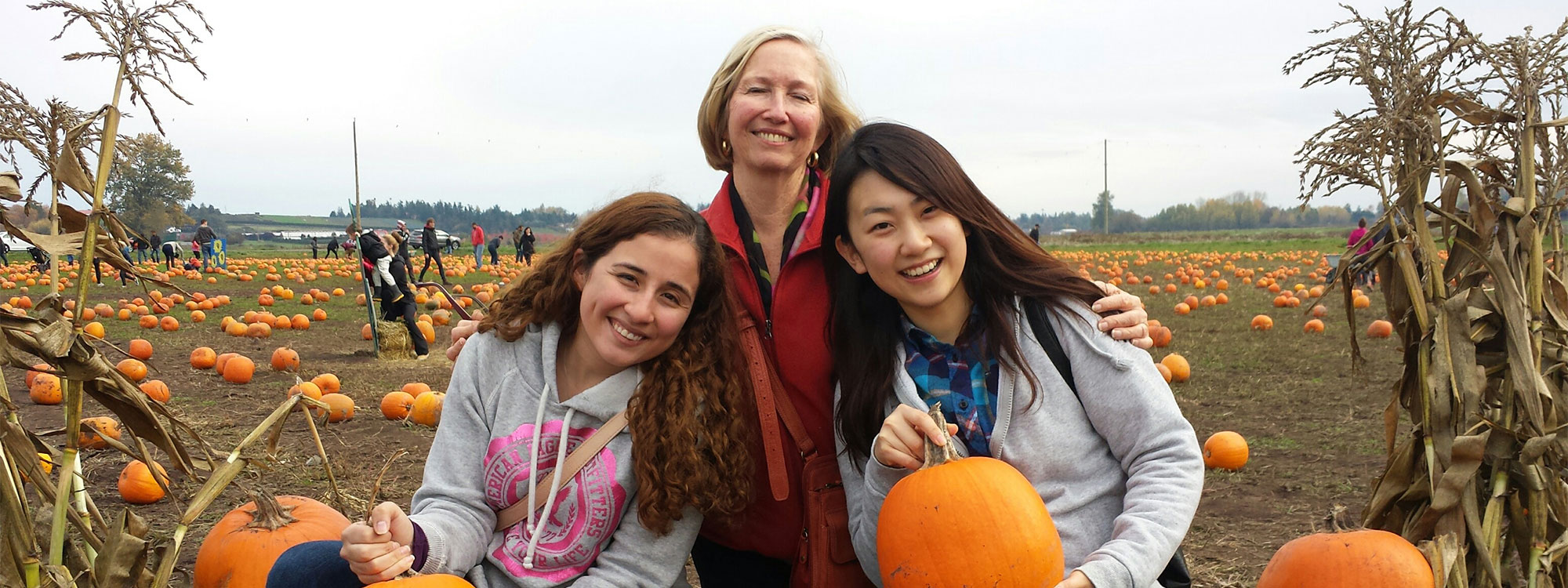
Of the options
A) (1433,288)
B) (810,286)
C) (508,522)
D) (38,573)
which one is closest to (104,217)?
(38,573)

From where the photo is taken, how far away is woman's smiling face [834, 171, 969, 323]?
2.36 m

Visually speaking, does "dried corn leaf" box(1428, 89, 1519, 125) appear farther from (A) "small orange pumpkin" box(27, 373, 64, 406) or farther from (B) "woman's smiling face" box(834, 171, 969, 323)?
(A) "small orange pumpkin" box(27, 373, 64, 406)

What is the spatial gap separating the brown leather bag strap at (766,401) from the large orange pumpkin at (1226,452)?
3284mm

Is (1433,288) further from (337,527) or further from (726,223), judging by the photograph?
(337,527)

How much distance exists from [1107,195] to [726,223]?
6310 cm

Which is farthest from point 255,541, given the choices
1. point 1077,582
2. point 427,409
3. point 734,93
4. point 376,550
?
point 427,409

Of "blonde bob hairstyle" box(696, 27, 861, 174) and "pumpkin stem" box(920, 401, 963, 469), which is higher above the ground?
"blonde bob hairstyle" box(696, 27, 861, 174)

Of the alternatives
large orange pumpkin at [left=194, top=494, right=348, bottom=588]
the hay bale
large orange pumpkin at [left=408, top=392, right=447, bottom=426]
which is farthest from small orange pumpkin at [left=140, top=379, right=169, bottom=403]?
large orange pumpkin at [left=194, top=494, right=348, bottom=588]

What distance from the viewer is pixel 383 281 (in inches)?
377

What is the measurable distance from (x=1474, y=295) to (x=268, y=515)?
146 inches

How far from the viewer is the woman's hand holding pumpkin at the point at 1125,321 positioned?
2.30 metres

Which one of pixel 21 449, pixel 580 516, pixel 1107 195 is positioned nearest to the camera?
pixel 21 449

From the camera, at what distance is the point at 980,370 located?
245 centimetres

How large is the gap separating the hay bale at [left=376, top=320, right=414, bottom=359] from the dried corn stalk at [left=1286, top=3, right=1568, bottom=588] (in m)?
8.75
